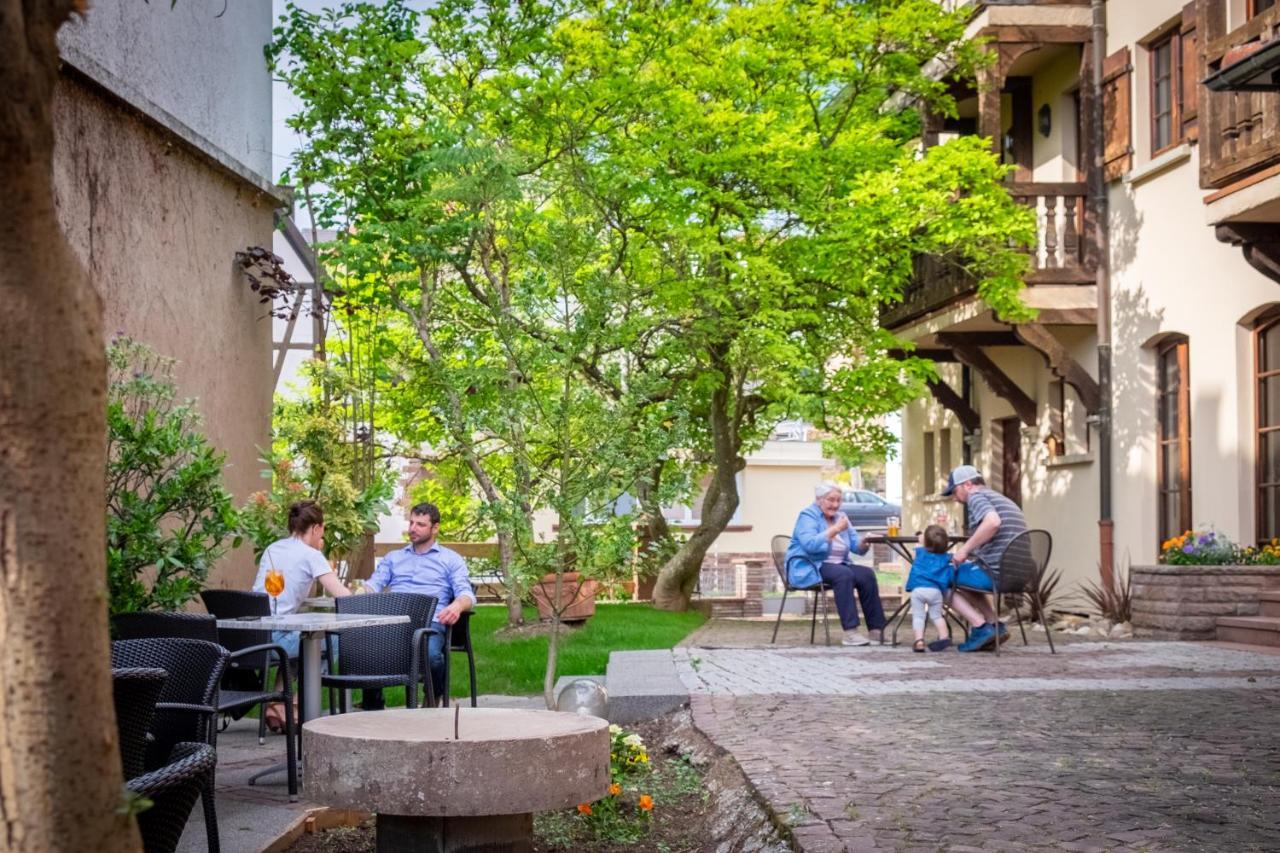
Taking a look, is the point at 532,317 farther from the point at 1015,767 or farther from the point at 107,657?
the point at 107,657

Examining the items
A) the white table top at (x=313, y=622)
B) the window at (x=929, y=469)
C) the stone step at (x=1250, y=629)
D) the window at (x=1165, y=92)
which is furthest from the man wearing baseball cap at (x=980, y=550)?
the window at (x=929, y=469)

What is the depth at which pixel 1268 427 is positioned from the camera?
15219 mm

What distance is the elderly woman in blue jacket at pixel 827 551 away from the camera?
1426 cm

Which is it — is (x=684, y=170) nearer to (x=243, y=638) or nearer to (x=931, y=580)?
(x=931, y=580)

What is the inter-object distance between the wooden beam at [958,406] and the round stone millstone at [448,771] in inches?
735

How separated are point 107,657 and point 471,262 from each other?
16585 millimetres

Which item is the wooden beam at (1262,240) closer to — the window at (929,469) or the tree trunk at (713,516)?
the tree trunk at (713,516)

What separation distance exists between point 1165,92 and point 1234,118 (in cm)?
404

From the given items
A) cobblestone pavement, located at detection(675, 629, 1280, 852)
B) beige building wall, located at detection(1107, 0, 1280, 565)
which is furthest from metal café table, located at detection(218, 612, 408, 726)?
beige building wall, located at detection(1107, 0, 1280, 565)

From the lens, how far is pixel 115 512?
8961 mm

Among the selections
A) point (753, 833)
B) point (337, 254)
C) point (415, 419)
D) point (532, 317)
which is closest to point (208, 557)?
point (532, 317)

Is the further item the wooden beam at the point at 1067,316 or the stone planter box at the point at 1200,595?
the wooden beam at the point at 1067,316

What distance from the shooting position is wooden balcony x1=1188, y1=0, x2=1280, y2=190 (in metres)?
13.0

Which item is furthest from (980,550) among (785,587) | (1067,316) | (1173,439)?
(1067,316)
